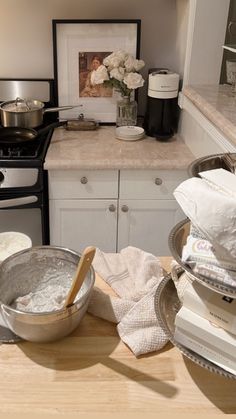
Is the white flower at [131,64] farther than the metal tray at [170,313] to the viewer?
Yes

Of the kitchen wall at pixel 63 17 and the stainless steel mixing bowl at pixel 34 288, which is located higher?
the kitchen wall at pixel 63 17

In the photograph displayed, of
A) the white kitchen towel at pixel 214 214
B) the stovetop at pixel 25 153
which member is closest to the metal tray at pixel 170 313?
the white kitchen towel at pixel 214 214

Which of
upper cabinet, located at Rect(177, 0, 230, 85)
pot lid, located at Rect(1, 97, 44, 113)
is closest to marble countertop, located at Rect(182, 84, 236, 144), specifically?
upper cabinet, located at Rect(177, 0, 230, 85)

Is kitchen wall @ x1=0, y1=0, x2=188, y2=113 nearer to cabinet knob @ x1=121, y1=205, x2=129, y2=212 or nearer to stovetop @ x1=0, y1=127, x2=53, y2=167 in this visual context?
stovetop @ x1=0, y1=127, x2=53, y2=167

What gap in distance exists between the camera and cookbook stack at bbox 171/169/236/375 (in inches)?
Answer: 28.7

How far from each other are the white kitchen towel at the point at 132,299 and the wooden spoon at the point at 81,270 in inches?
6.3

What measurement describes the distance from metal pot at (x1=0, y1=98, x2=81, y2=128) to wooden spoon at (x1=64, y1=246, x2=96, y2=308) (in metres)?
1.58

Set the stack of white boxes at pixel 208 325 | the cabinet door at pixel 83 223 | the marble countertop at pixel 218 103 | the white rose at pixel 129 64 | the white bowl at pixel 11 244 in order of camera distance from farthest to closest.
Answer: the white rose at pixel 129 64 → the cabinet door at pixel 83 223 → the marble countertop at pixel 218 103 → the white bowl at pixel 11 244 → the stack of white boxes at pixel 208 325

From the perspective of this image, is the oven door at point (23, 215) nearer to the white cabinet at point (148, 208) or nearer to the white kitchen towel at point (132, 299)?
the white cabinet at point (148, 208)

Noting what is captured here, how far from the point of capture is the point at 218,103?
5.89 feet

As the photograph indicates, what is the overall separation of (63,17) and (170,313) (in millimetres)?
2007

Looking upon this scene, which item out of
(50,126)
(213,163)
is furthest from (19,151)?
(213,163)

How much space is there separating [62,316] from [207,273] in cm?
32

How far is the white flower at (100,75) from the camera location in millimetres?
2291
